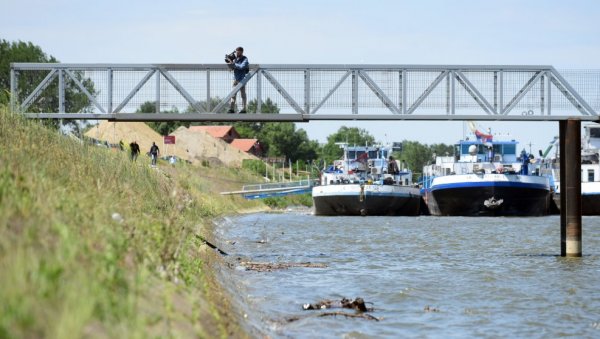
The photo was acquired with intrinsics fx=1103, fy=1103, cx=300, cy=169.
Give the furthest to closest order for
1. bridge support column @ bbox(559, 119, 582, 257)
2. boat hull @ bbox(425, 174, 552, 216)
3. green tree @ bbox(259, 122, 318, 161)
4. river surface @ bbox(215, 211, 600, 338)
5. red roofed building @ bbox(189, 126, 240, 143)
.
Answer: green tree @ bbox(259, 122, 318, 161), red roofed building @ bbox(189, 126, 240, 143), boat hull @ bbox(425, 174, 552, 216), bridge support column @ bbox(559, 119, 582, 257), river surface @ bbox(215, 211, 600, 338)

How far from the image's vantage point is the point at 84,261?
30.3 ft

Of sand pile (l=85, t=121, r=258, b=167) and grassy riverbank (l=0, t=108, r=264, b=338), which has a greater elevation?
sand pile (l=85, t=121, r=258, b=167)

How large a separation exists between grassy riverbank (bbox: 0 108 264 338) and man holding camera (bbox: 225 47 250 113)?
954 centimetres

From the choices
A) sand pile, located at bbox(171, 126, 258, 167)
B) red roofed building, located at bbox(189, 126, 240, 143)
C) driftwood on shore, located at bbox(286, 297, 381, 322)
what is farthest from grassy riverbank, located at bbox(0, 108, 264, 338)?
red roofed building, located at bbox(189, 126, 240, 143)

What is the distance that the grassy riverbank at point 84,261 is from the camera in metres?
7.19

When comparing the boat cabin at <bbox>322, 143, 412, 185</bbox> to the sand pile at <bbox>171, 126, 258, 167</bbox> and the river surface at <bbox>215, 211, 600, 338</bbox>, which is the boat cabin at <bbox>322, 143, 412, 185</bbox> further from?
the river surface at <bbox>215, 211, 600, 338</bbox>

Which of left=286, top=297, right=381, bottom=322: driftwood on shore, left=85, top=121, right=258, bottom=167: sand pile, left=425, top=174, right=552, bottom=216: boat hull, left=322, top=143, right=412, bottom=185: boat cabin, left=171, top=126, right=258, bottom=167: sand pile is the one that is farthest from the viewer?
left=171, top=126, right=258, bottom=167: sand pile

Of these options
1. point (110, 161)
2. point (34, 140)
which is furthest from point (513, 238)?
point (34, 140)

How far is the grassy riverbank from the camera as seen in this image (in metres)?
7.19

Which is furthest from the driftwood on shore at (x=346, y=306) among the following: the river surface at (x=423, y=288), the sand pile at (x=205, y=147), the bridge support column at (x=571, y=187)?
the sand pile at (x=205, y=147)

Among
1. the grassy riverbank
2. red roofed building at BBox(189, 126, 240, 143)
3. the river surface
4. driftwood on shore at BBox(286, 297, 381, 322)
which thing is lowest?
the river surface

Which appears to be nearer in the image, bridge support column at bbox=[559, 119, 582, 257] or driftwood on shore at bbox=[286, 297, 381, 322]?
driftwood on shore at bbox=[286, 297, 381, 322]

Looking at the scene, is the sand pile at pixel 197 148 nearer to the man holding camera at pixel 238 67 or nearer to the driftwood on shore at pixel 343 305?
the man holding camera at pixel 238 67

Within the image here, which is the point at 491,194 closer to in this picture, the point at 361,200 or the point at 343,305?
the point at 361,200
